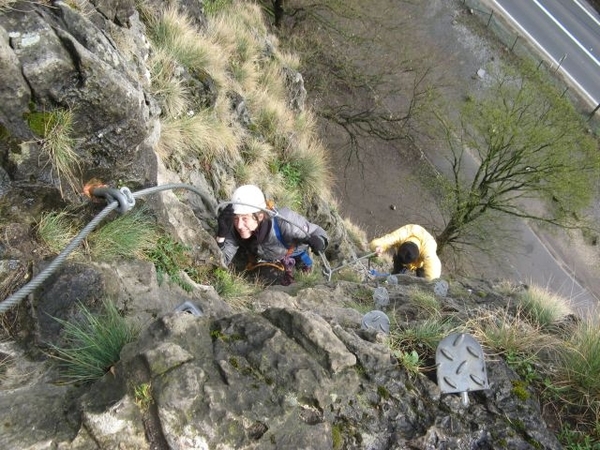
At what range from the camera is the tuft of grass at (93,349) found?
2670 mm

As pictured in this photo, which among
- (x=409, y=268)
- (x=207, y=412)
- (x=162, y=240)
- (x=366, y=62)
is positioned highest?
(x=207, y=412)

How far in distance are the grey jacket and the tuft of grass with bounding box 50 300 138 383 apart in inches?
106

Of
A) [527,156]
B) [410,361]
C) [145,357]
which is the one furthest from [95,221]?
[527,156]

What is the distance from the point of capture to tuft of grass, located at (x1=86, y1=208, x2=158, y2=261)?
12.3ft

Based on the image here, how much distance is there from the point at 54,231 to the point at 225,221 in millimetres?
2350

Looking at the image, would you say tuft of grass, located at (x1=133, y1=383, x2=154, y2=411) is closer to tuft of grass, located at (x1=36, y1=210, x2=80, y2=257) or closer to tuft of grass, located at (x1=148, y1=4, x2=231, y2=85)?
tuft of grass, located at (x1=36, y1=210, x2=80, y2=257)

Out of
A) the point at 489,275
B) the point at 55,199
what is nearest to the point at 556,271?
the point at 489,275

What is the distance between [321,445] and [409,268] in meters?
5.69

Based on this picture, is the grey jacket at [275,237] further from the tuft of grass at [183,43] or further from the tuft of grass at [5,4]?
the tuft of grass at [183,43]

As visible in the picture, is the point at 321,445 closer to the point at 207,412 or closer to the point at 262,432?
the point at 262,432

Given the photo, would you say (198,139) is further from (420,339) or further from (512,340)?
(512,340)

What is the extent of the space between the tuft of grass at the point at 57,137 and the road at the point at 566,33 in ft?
72.2

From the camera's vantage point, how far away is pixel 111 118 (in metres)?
3.74

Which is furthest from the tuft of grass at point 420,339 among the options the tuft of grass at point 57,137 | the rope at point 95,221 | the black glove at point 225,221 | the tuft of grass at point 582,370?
the black glove at point 225,221
